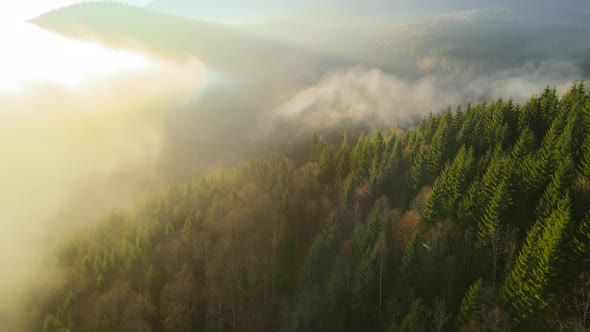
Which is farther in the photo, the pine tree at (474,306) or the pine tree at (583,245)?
the pine tree at (474,306)

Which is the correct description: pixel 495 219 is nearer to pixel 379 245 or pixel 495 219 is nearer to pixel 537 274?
pixel 537 274

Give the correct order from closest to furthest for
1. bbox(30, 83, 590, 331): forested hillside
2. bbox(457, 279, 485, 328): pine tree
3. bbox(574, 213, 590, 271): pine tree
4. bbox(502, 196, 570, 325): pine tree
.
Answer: bbox(574, 213, 590, 271): pine tree < bbox(502, 196, 570, 325): pine tree < bbox(457, 279, 485, 328): pine tree < bbox(30, 83, 590, 331): forested hillside

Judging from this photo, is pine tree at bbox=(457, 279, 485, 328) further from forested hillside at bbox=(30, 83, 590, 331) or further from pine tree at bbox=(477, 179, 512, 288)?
pine tree at bbox=(477, 179, 512, 288)

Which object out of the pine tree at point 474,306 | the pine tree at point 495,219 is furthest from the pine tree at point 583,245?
the pine tree at point 495,219

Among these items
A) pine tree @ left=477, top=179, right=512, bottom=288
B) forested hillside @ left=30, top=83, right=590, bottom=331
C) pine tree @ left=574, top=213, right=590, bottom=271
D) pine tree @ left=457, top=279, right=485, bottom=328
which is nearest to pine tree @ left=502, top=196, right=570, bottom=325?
forested hillside @ left=30, top=83, right=590, bottom=331

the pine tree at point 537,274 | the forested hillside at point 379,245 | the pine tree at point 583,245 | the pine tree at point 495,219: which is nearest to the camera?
the pine tree at point 583,245

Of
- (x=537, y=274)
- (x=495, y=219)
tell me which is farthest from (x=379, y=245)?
(x=537, y=274)

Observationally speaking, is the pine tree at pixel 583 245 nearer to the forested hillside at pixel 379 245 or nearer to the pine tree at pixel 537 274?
the forested hillside at pixel 379 245

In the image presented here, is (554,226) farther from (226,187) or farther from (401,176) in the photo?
(226,187)
